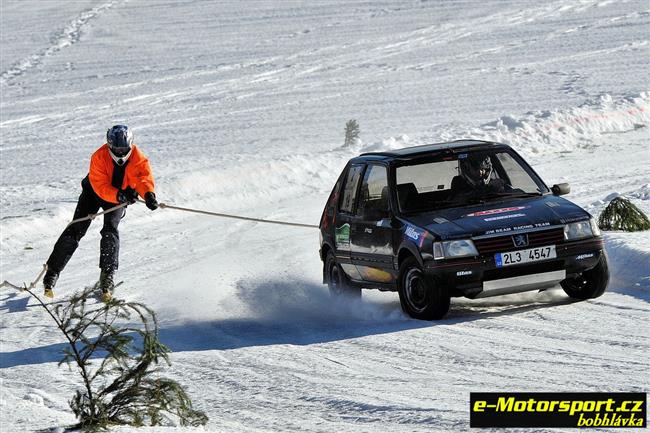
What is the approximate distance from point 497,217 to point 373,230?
1353 millimetres

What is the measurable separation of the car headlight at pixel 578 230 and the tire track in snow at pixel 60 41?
3150 centimetres

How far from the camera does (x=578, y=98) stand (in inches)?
1075

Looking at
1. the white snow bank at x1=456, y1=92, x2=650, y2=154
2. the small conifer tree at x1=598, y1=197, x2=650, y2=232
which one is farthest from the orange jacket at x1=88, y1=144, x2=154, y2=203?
the white snow bank at x1=456, y1=92, x2=650, y2=154

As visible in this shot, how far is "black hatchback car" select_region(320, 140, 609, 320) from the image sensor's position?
9.18 m

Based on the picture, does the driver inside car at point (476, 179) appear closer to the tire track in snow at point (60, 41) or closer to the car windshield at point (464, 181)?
the car windshield at point (464, 181)

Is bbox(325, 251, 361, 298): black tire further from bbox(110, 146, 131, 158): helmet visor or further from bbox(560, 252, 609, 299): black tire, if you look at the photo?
bbox(110, 146, 131, 158): helmet visor

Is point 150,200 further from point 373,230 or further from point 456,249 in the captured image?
point 456,249

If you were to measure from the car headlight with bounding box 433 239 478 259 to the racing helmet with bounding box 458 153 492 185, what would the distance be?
4.00 feet

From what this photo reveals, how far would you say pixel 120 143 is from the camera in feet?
38.6

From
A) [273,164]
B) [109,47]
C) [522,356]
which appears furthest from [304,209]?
[109,47]

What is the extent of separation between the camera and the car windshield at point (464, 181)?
10.1 m

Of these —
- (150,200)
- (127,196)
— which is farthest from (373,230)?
(127,196)

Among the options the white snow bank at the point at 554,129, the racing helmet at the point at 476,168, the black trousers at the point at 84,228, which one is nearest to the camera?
the racing helmet at the point at 476,168

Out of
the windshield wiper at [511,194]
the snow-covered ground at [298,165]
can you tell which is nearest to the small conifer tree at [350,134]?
the snow-covered ground at [298,165]
